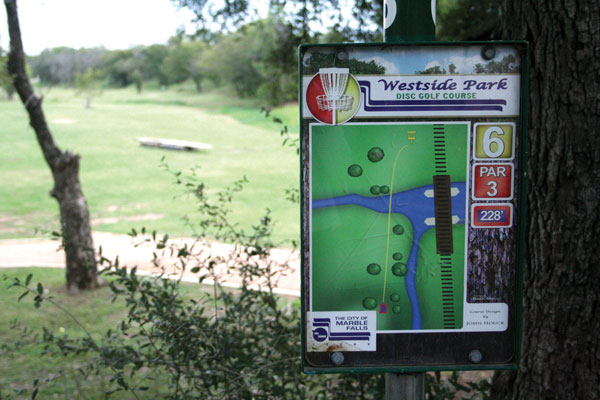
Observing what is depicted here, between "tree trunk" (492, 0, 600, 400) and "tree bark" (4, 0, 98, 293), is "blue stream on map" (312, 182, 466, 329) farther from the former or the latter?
"tree bark" (4, 0, 98, 293)

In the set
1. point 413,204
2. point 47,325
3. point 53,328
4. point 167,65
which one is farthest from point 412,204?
point 167,65

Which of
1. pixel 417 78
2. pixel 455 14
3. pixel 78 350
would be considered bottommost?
pixel 78 350

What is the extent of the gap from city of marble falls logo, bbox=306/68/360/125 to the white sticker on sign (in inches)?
21.8

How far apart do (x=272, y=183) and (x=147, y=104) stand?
43.1 m

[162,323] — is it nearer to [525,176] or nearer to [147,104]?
[525,176]

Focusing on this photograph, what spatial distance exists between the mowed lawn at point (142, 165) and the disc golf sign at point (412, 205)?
2.66 meters

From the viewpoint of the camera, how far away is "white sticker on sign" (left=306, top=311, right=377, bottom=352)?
1.88m

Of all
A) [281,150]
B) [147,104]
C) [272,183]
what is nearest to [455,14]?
[272,183]

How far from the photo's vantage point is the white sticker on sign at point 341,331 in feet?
6.18

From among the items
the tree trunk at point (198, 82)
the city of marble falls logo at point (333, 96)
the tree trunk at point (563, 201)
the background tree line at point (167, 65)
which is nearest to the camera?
the city of marble falls logo at point (333, 96)

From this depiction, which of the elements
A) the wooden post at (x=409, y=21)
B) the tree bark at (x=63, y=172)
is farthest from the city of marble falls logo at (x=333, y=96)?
the tree bark at (x=63, y=172)

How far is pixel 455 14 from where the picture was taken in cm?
798

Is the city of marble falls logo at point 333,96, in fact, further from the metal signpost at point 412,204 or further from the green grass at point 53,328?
the green grass at point 53,328

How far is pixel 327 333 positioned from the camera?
189 centimetres
